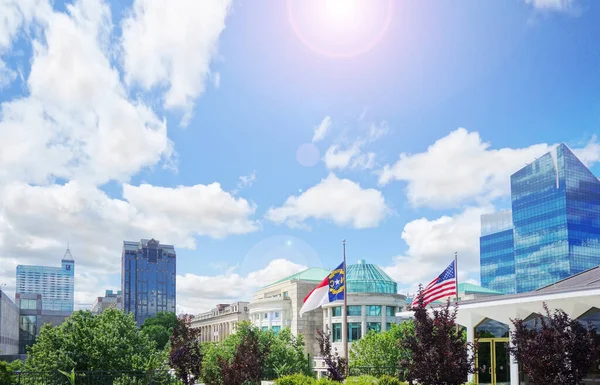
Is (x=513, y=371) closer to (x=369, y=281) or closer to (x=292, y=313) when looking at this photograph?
(x=369, y=281)

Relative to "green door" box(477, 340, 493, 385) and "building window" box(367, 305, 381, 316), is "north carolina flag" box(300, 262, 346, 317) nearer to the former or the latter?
"green door" box(477, 340, 493, 385)

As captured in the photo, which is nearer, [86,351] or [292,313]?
[86,351]

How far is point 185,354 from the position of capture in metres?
27.8

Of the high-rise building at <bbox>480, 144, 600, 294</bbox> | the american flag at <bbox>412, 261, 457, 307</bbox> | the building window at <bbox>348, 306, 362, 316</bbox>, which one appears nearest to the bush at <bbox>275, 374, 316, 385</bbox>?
the american flag at <bbox>412, 261, 457, 307</bbox>

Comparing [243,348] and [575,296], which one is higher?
[575,296]

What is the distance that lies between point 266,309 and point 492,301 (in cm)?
6575

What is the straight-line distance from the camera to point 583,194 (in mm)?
126312

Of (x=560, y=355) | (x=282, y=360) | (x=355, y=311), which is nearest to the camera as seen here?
(x=560, y=355)

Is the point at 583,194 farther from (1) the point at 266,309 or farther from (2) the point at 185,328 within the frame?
(2) the point at 185,328

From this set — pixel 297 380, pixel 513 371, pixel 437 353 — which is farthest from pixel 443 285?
pixel 437 353

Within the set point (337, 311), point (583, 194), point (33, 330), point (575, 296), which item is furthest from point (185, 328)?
point (583, 194)

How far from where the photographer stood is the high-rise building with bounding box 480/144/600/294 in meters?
123

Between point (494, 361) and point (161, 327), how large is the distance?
104 metres

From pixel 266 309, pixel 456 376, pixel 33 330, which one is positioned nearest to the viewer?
pixel 456 376
